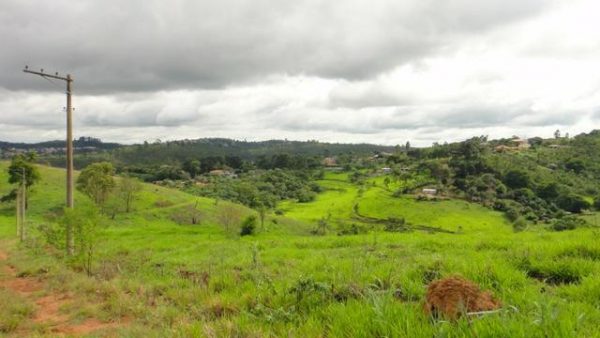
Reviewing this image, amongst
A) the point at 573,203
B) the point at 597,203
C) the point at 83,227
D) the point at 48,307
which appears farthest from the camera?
the point at 573,203

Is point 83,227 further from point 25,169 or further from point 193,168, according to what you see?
point 193,168

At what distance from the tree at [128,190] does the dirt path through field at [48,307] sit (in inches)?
2144

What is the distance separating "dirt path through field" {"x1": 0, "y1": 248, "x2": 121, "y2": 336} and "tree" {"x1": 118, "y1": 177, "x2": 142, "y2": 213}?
179 ft

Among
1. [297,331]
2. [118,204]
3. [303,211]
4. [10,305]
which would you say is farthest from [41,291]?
[303,211]

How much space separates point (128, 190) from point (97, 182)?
19.7 ft

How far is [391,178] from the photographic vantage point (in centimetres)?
12862

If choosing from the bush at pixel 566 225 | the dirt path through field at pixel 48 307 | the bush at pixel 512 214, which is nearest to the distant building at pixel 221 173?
the bush at pixel 512 214

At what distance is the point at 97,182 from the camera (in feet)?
214

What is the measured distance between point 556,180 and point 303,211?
65910 mm

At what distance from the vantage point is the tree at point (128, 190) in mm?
70250

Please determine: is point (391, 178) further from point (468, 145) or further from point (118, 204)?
point (118, 204)

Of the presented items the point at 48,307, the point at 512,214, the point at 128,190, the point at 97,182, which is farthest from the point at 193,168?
the point at 48,307

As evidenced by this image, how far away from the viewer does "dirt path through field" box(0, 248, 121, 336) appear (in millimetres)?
8296

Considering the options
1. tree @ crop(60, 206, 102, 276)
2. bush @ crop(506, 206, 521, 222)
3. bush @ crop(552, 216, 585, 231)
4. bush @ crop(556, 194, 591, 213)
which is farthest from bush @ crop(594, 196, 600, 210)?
tree @ crop(60, 206, 102, 276)
